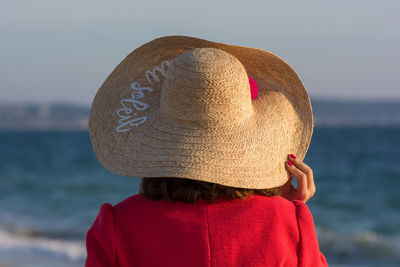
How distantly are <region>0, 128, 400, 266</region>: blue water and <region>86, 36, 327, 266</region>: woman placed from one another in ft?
13.3

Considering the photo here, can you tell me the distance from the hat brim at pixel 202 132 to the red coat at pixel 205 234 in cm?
8

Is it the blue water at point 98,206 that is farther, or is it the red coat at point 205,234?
the blue water at point 98,206

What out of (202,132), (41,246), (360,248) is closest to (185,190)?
(202,132)

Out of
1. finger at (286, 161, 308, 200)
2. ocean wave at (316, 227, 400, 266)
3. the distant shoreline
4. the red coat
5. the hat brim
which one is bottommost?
the distant shoreline

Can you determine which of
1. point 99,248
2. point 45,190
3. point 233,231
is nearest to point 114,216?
point 99,248

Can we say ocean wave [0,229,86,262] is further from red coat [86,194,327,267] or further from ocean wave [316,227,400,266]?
red coat [86,194,327,267]

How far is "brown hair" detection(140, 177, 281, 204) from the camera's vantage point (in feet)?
4.32

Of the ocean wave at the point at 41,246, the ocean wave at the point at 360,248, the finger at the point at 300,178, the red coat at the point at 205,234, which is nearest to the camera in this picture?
the red coat at the point at 205,234

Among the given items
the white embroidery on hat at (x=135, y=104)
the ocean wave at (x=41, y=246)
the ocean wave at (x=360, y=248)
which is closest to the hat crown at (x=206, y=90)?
the white embroidery on hat at (x=135, y=104)

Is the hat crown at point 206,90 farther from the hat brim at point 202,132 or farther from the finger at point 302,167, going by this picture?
the finger at point 302,167

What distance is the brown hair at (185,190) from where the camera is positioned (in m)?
1.32

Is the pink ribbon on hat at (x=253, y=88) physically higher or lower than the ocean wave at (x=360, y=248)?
higher

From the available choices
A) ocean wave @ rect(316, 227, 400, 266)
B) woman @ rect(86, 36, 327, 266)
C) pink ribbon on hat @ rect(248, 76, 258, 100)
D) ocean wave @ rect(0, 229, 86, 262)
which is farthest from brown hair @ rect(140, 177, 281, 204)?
ocean wave @ rect(316, 227, 400, 266)

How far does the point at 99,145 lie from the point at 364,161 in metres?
16.1
